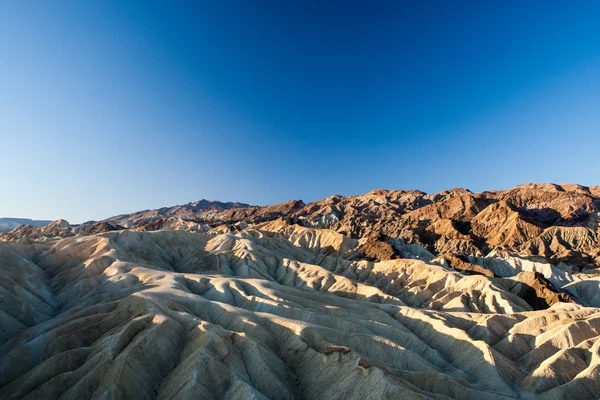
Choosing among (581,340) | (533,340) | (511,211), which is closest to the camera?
(581,340)

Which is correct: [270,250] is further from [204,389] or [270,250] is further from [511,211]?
[511,211]

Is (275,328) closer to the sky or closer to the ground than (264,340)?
closer to the sky

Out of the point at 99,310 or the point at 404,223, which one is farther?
the point at 404,223

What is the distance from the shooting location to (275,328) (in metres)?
36.1

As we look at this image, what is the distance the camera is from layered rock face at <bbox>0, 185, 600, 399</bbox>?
1075 inches

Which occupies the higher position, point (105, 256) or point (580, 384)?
point (105, 256)

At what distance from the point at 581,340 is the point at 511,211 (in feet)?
326

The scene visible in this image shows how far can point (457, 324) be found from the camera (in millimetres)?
45625

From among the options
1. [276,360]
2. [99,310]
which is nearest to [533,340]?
[276,360]

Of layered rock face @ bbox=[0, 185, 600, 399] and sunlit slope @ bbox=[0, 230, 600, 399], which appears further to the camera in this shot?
layered rock face @ bbox=[0, 185, 600, 399]

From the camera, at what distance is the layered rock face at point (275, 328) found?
1075 inches

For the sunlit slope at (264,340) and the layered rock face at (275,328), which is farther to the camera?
the layered rock face at (275,328)

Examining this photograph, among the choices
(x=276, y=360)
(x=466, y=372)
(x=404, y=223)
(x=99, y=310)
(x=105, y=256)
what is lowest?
(x=466, y=372)

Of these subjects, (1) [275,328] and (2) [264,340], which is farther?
(1) [275,328]
